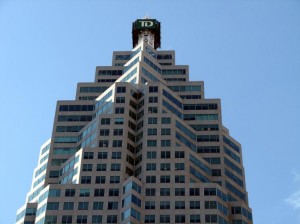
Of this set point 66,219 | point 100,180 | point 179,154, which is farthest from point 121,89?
point 66,219

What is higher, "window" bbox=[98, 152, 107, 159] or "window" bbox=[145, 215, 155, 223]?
"window" bbox=[98, 152, 107, 159]

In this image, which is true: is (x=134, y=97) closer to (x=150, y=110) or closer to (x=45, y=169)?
(x=150, y=110)

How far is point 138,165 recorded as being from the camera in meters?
178

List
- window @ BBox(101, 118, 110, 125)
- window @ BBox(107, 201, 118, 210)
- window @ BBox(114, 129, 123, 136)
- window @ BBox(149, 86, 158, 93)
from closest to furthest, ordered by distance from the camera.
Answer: window @ BBox(107, 201, 118, 210), window @ BBox(114, 129, 123, 136), window @ BBox(101, 118, 110, 125), window @ BBox(149, 86, 158, 93)

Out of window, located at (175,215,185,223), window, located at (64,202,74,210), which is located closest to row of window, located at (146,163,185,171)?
window, located at (175,215,185,223)

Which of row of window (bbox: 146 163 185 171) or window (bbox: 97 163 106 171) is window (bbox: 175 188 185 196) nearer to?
row of window (bbox: 146 163 185 171)

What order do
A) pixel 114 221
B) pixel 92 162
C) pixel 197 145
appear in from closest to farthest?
1. pixel 114 221
2. pixel 92 162
3. pixel 197 145

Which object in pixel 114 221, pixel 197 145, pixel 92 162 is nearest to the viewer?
pixel 114 221

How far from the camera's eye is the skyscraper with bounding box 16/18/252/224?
166 m

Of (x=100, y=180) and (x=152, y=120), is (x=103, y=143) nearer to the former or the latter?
(x=100, y=180)

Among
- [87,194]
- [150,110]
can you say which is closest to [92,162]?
[87,194]

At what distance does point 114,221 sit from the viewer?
164125 mm

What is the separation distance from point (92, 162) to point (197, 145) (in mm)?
30172

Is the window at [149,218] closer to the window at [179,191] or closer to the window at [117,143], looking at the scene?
the window at [179,191]
